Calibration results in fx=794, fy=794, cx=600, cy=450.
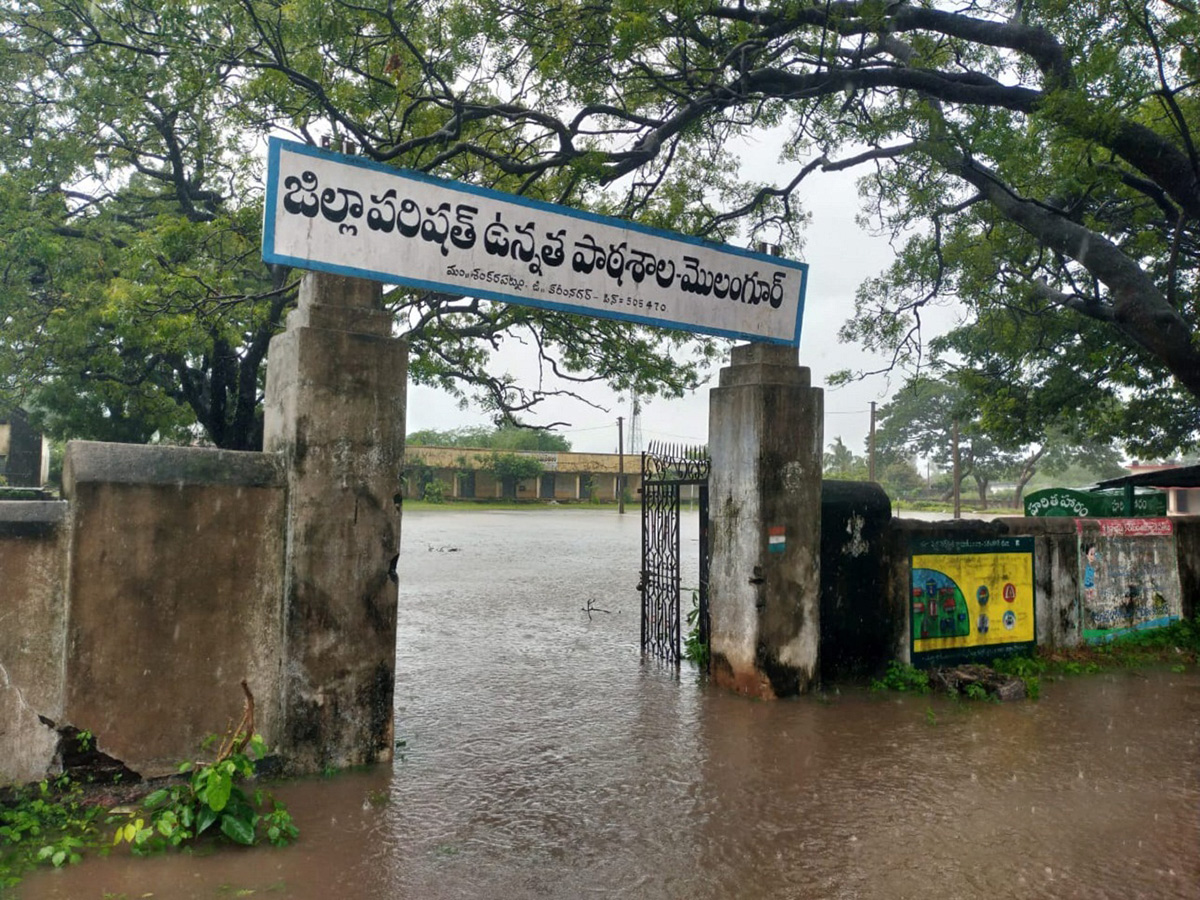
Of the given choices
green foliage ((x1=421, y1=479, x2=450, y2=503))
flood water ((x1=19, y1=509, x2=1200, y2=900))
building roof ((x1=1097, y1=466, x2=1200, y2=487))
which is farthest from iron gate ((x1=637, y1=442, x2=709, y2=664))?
green foliage ((x1=421, y1=479, x2=450, y2=503))

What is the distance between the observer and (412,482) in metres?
54.5

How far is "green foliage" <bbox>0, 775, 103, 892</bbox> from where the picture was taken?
3648 mm

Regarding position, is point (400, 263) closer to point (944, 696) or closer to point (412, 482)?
point (944, 696)

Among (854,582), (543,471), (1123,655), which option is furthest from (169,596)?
(543,471)

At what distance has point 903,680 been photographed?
7.73m

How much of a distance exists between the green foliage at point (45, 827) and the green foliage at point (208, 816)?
17 centimetres

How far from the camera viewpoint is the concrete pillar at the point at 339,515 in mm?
4930

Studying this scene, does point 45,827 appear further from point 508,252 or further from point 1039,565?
point 1039,565

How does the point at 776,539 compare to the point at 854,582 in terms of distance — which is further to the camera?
the point at 854,582

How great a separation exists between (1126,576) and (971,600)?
3019 mm

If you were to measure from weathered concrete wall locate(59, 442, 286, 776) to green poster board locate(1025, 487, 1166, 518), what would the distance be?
32.5 feet

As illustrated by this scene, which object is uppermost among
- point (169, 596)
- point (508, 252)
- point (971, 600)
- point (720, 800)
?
point (508, 252)

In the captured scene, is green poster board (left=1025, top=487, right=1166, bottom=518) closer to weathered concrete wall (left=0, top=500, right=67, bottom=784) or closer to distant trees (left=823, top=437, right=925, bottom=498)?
weathered concrete wall (left=0, top=500, right=67, bottom=784)

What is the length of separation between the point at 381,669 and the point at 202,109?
10715mm
